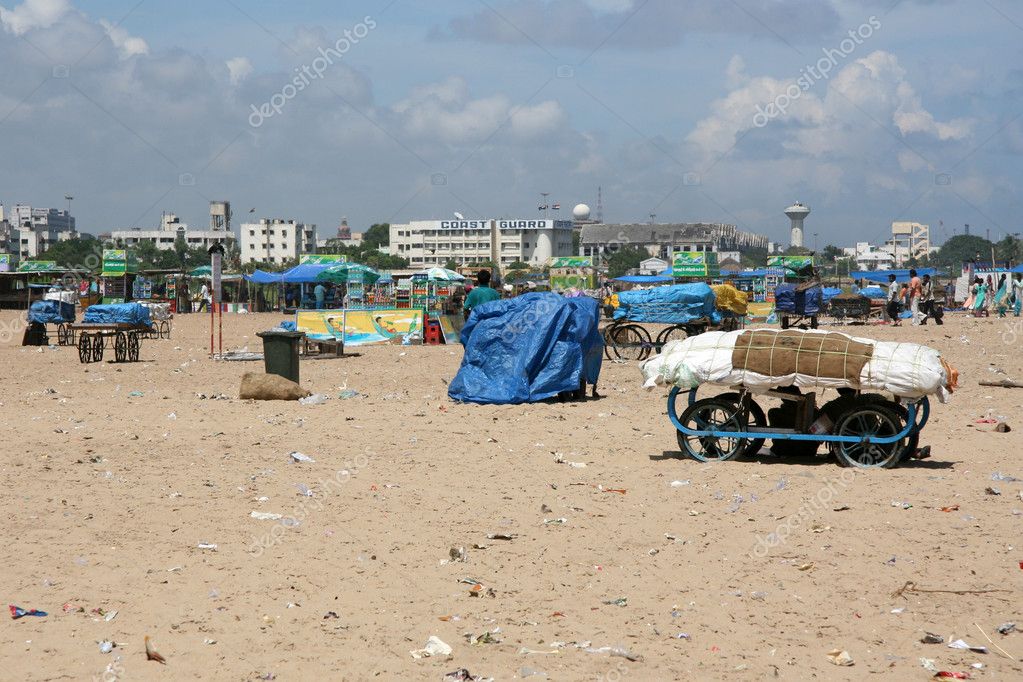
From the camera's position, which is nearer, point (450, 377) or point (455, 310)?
point (450, 377)

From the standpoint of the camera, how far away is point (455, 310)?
29859mm

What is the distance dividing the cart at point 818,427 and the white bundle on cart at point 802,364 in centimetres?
27

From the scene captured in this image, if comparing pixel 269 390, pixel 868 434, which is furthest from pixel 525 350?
pixel 868 434

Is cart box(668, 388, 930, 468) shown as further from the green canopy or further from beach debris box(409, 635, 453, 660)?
the green canopy

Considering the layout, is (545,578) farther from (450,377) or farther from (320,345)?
(320,345)

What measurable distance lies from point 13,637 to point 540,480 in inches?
179

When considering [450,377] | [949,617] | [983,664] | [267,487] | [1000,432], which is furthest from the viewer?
[450,377]

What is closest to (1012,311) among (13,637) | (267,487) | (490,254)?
(267,487)

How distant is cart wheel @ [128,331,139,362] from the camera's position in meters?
21.7

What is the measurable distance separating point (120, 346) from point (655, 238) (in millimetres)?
168956

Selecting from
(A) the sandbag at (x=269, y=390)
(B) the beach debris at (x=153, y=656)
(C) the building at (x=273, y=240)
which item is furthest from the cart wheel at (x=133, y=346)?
(C) the building at (x=273, y=240)

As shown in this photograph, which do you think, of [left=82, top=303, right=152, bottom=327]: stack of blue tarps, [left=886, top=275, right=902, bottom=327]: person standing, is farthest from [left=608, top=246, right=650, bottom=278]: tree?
[left=82, top=303, right=152, bottom=327]: stack of blue tarps

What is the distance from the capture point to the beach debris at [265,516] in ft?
25.8

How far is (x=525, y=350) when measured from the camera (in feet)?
47.2
